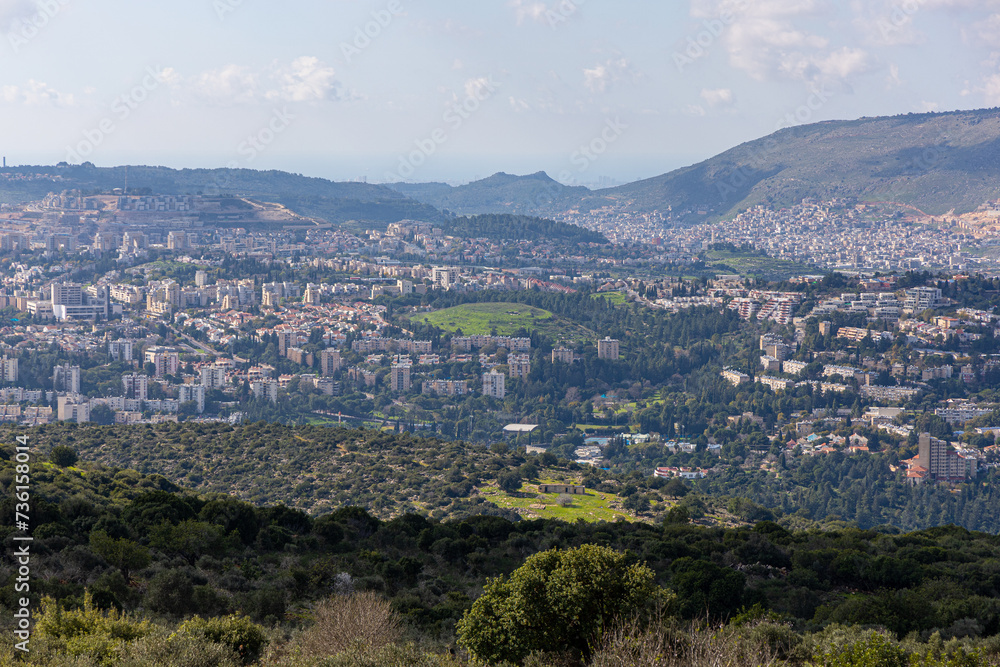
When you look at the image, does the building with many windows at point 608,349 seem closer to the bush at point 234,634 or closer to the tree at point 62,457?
the tree at point 62,457

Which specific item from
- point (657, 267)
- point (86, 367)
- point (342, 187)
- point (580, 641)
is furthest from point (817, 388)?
point (342, 187)

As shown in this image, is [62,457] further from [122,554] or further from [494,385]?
[494,385]

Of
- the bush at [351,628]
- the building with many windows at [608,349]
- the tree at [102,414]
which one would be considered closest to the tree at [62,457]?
the bush at [351,628]

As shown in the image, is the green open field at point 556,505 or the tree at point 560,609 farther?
the green open field at point 556,505

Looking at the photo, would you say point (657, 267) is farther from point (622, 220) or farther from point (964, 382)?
point (622, 220)

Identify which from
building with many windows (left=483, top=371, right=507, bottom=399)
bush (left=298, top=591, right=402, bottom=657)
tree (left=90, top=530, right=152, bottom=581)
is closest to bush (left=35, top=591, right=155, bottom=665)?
bush (left=298, top=591, right=402, bottom=657)

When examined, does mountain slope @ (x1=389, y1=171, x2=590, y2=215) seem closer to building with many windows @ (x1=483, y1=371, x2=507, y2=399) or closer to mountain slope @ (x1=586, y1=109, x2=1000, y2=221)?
mountain slope @ (x1=586, y1=109, x2=1000, y2=221)
